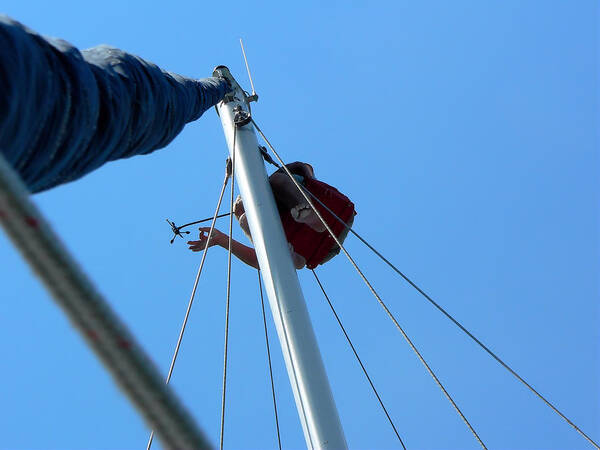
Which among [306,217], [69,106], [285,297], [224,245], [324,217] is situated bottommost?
[69,106]

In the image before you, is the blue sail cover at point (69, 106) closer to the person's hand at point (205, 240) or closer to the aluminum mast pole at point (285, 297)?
the aluminum mast pole at point (285, 297)

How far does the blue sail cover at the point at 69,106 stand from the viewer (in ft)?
7.20

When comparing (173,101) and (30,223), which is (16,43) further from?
(173,101)

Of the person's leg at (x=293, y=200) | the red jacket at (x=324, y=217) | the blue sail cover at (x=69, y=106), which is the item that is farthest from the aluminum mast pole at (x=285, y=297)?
the blue sail cover at (x=69, y=106)

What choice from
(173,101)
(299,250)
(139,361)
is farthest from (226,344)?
(139,361)

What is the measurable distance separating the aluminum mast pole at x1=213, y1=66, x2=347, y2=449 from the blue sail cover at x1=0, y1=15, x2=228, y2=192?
2053 mm

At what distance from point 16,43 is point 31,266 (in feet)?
4.72

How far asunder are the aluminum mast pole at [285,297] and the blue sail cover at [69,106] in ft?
6.74

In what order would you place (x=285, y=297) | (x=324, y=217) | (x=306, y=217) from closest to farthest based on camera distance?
(x=285, y=297) < (x=306, y=217) < (x=324, y=217)

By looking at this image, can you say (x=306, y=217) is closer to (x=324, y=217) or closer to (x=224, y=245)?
(x=324, y=217)

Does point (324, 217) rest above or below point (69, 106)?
above

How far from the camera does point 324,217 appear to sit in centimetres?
689

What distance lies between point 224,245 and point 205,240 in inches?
8.3

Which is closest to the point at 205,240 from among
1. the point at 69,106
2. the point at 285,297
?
the point at 285,297
